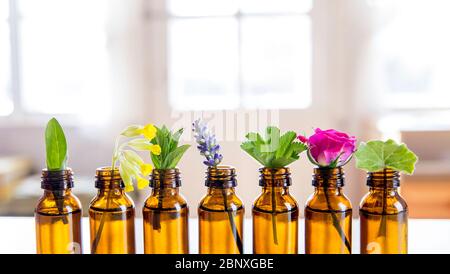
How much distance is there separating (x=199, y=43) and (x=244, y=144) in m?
2.27

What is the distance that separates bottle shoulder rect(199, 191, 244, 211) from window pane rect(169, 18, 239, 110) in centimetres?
217

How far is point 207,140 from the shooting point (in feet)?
2.03

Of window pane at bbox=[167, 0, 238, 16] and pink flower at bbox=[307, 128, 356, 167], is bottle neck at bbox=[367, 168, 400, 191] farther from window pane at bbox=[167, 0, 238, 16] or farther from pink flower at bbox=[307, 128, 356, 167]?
window pane at bbox=[167, 0, 238, 16]

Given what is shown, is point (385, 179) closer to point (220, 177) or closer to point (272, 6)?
point (220, 177)

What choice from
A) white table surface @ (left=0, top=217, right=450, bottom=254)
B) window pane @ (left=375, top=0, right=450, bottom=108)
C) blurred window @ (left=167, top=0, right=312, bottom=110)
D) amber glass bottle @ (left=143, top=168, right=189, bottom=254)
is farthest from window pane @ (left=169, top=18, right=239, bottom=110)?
amber glass bottle @ (left=143, top=168, right=189, bottom=254)

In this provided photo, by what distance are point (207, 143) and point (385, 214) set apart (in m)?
0.22

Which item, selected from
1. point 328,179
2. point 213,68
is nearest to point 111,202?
point 328,179

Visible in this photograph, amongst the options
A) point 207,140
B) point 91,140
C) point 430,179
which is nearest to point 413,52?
point 430,179

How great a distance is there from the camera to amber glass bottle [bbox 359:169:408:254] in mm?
615

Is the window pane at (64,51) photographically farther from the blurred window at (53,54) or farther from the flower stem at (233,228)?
the flower stem at (233,228)

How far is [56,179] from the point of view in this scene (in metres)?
0.62

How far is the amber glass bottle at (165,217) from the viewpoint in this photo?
0.63 meters

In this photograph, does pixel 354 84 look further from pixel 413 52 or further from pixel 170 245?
pixel 170 245
